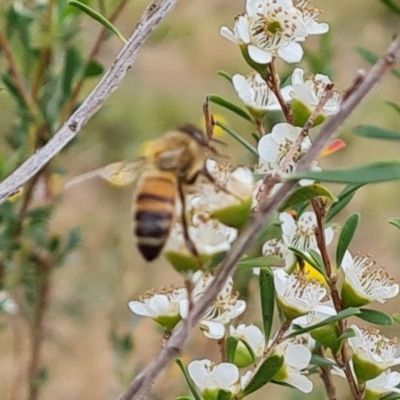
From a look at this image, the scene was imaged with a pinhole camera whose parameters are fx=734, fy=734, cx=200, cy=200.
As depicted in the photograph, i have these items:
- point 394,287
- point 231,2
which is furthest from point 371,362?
point 231,2

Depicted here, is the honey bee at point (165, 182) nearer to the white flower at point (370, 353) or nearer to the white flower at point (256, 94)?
the white flower at point (256, 94)

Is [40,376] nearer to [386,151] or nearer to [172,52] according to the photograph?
[386,151]

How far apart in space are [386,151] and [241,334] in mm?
2800

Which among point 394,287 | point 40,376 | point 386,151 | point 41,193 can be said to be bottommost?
point 386,151

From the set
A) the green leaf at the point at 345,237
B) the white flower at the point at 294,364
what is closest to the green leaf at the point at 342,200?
the green leaf at the point at 345,237

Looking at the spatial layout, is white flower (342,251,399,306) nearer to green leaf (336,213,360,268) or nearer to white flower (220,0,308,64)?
green leaf (336,213,360,268)

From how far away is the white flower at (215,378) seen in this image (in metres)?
0.56

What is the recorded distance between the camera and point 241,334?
2.02ft

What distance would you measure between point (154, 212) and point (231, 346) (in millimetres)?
158

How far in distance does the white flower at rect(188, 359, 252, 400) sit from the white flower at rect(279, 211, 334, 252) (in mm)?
113

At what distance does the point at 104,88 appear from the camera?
55 cm

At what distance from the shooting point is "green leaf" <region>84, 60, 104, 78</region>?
947mm

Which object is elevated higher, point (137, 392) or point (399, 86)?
point (137, 392)

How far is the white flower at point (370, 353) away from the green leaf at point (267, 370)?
79 mm
